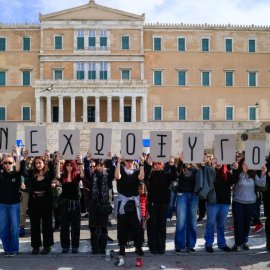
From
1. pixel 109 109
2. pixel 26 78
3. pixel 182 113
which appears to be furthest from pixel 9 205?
pixel 182 113

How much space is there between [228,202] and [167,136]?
5.51 ft

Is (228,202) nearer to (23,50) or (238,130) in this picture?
(238,130)

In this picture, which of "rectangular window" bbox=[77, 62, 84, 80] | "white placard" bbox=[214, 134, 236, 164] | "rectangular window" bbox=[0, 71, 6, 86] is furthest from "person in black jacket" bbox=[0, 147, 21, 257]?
"rectangular window" bbox=[0, 71, 6, 86]

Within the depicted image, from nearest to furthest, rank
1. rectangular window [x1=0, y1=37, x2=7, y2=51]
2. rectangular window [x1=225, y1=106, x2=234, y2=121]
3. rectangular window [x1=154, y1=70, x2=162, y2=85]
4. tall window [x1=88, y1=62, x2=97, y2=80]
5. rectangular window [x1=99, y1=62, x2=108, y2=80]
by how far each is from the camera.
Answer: tall window [x1=88, y1=62, x2=97, y2=80]
rectangular window [x1=99, y1=62, x2=108, y2=80]
rectangular window [x1=0, y1=37, x2=7, y2=51]
rectangular window [x1=154, y1=70, x2=162, y2=85]
rectangular window [x1=225, y1=106, x2=234, y2=121]

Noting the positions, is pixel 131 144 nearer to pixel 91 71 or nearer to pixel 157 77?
pixel 91 71

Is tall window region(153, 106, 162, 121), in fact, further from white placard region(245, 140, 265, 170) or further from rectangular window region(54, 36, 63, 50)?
white placard region(245, 140, 265, 170)

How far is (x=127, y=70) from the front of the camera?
1719 inches

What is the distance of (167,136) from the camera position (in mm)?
8367

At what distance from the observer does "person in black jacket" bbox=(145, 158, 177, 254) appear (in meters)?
8.10

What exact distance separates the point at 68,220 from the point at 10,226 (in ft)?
3.41

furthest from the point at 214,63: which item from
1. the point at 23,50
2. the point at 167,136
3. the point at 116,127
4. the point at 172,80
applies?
the point at 167,136

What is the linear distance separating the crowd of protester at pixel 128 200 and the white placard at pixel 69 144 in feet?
0.50

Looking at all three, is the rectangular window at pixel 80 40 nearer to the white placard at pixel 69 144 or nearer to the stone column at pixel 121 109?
the stone column at pixel 121 109

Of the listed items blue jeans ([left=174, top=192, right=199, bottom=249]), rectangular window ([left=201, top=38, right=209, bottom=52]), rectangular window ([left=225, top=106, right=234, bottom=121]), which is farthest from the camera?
rectangular window ([left=225, top=106, right=234, bottom=121])
